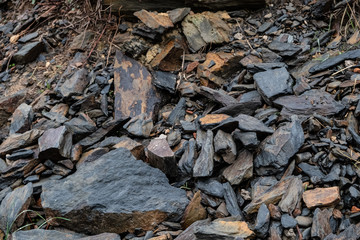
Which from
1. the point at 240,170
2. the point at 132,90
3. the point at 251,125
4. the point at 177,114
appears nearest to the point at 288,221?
the point at 240,170

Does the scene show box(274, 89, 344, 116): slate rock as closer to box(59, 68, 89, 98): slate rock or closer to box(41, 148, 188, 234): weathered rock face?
box(41, 148, 188, 234): weathered rock face

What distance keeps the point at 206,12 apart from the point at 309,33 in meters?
1.25

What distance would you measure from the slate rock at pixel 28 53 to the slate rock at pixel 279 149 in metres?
3.27

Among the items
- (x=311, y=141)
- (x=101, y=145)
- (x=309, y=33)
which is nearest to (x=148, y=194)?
(x=101, y=145)

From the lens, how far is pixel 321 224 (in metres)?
2.17

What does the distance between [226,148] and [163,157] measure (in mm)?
513

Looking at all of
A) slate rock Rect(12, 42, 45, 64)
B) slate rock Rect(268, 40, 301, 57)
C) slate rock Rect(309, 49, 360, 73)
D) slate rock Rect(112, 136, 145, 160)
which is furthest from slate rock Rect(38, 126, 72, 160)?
slate rock Rect(309, 49, 360, 73)

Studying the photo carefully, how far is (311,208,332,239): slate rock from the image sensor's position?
2129mm

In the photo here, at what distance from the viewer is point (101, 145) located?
10.5ft

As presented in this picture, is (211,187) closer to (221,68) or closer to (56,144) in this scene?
(56,144)

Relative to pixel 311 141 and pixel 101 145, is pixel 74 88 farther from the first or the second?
pixel 311 141

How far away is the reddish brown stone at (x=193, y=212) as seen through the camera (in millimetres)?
2490

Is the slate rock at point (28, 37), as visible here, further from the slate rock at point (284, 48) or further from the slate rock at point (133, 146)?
the slate rock at point (284, 48)

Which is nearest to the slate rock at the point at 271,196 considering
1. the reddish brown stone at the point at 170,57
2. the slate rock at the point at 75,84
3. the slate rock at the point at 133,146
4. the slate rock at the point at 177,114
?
the slate rock at the point at 133,146
